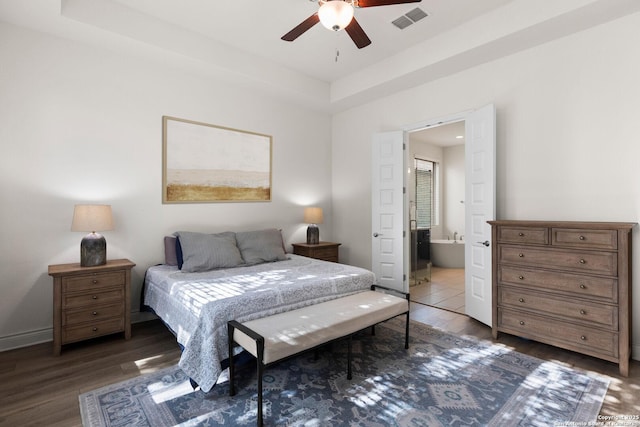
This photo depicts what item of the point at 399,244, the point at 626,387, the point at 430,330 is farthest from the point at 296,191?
the point at 626,387

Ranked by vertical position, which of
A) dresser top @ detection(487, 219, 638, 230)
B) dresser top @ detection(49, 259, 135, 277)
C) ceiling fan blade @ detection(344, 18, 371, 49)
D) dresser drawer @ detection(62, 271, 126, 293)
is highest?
ceiling fan blade @ detection(344, 18, 371, 49)

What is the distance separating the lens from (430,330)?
3381 mm

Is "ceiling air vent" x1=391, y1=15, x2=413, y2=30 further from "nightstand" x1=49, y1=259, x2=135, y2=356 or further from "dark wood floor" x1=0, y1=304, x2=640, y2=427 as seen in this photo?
"nightstand" x1=49, y1=259, x2=135, y2=356

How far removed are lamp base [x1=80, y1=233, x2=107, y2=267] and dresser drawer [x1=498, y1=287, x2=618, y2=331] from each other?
3845 mm

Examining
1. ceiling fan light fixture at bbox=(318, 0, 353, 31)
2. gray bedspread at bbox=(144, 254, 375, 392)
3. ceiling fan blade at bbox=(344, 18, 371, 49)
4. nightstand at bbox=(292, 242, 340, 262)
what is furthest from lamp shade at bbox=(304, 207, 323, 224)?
ceiling fan light fixture at bbox=(318, 0, 353, 31)

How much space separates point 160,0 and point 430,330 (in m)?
4.17

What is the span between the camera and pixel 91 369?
2.54 meters

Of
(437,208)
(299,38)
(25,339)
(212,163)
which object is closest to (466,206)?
(299,38)

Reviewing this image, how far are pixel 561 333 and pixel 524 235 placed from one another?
0.86 metres

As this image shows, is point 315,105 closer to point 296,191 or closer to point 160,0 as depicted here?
point 296,191

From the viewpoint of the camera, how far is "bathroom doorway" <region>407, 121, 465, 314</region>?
5770mm

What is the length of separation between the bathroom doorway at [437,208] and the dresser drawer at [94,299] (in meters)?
3.91

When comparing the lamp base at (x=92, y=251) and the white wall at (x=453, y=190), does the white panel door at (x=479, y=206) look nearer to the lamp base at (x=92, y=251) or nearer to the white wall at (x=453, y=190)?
the lamp base at (x=92, y=251)

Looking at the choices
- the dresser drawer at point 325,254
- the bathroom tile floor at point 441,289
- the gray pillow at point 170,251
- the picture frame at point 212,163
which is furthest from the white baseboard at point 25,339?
the bathroom tile floor at point 441,289
